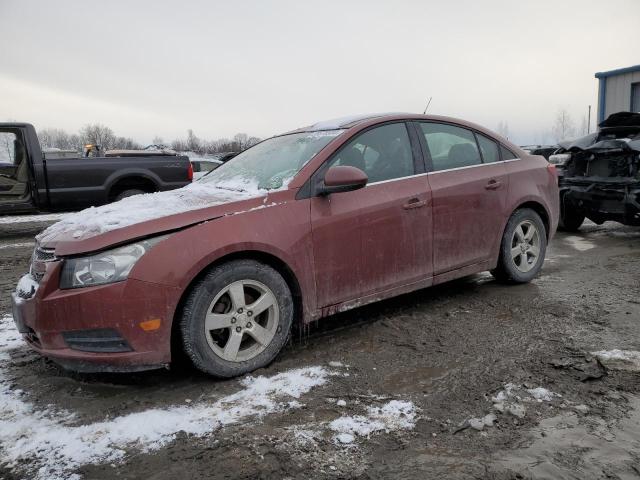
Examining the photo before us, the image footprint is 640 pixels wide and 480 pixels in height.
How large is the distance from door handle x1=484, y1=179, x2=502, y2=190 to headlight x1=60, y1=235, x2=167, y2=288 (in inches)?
114

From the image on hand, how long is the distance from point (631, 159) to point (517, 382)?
5181 millimetres

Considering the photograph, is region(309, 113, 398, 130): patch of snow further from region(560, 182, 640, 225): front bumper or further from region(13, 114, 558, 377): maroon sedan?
region(560, 182, 640, 225): front bumper

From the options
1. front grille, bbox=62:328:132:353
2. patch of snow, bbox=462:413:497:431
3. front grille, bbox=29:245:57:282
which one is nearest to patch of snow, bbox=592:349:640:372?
patch of snow, bbox=462:413:497:431

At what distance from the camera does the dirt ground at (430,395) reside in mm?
2143

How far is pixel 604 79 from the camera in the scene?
15945 millimetres

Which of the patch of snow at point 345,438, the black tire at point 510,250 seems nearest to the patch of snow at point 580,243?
the black tire at point 510,250

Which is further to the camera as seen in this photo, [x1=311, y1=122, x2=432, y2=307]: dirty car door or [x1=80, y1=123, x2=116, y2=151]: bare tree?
[x1=80, y1=123, x2=116, y2=151]: bare tree

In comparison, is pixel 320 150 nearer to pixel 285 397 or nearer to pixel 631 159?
pixel 285 397

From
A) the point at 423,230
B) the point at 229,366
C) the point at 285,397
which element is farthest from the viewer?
the point at 423,230

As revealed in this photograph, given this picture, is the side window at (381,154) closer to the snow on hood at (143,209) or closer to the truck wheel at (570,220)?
the snow on hood at (143,209)

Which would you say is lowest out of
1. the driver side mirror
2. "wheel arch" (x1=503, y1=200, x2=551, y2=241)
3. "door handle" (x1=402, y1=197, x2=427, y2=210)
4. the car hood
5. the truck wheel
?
the truck wheel

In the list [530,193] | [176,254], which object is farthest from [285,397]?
[530,193]

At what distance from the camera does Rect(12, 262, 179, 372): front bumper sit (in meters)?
2.66

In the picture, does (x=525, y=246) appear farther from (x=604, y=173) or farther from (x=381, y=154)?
(x=604, y=173)
